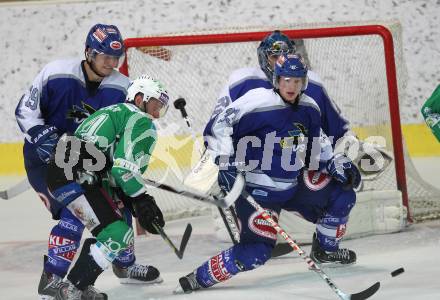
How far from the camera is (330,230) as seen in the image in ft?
13.4

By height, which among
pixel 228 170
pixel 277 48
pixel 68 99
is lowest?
pixel 228 170

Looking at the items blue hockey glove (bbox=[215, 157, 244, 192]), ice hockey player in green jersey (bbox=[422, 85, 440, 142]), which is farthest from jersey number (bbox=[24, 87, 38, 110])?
ice hockey player in green jersey (bbox=[422, 85, 440, 142])

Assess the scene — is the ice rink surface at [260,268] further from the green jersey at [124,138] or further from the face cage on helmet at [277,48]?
the face cage on helmet at [277,48]

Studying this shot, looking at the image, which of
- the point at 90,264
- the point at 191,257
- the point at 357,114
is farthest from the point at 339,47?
the point at 90,264

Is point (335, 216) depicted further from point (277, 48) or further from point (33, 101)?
point (33, 101)

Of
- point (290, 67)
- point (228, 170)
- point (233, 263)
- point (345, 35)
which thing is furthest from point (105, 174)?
point (345, 35)

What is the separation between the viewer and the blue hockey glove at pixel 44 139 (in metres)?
3.88

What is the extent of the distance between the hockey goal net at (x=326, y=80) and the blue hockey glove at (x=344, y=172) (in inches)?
30.6

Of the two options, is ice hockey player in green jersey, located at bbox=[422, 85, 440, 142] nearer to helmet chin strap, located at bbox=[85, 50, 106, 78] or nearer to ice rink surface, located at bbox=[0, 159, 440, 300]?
ice rink surface, located at bbox=[0, 159, 440, 300]

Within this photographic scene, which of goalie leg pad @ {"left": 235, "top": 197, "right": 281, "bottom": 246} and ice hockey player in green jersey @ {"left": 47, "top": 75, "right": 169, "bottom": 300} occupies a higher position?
ice hockey player in green jersey @ {"left": 47, "top": 75, "right": 169, "bottom": 300}

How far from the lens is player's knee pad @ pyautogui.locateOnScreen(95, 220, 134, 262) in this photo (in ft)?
11.8

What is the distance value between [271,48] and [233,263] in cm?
105

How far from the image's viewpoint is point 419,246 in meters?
4.41

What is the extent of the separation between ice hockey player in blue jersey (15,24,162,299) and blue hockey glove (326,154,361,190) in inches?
33.1
